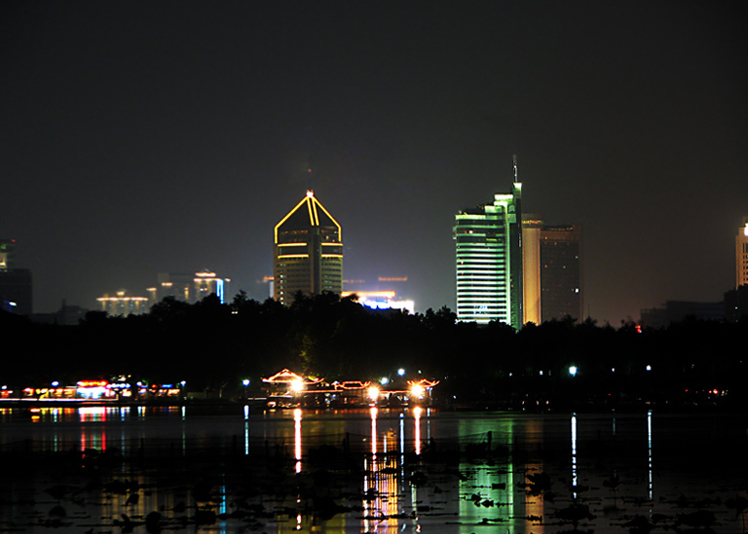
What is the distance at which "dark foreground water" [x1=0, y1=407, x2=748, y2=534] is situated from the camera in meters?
36.8

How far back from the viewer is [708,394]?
516 ft

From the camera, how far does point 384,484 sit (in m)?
45.8

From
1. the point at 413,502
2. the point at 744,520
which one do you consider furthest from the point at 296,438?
the point at 744,520

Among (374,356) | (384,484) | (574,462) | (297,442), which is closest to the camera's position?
(384,484)

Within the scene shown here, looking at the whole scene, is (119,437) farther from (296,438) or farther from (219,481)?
(219,481)

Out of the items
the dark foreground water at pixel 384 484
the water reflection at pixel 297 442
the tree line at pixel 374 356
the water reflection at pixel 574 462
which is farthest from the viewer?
the tree line at pixel 374 356

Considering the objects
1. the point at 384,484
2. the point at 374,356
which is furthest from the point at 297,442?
the point at 374,356

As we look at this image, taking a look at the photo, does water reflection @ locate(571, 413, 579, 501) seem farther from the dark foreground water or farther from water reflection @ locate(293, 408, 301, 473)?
water reflection @ locate(293, 408, 301, 473)

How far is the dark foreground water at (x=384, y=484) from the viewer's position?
3681 cm

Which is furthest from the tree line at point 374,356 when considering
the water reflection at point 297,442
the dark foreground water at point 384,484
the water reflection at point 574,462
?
the dark foreground water at point 384,484

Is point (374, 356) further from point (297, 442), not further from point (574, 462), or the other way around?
point (574, 462)

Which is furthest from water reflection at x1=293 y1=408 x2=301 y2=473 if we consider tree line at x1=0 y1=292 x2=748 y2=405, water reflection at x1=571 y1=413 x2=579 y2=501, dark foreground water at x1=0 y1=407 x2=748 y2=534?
tree line at x1=0 y1=292 x2=748 y2=405

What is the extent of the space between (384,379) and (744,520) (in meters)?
142

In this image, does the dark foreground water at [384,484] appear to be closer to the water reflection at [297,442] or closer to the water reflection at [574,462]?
the water reflection at [574,462]
